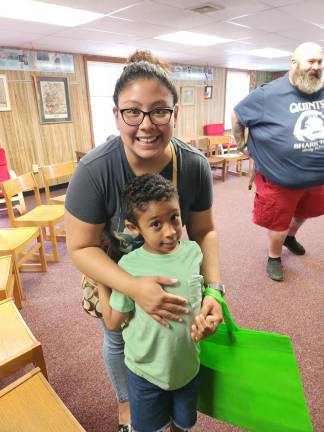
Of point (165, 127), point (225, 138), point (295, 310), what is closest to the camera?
point (165, 127)

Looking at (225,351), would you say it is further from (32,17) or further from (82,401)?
(32,17)

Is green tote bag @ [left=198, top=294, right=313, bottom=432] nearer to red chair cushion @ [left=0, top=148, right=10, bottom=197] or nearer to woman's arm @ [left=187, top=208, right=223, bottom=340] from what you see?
woman's arm @ [left=187, top=208, right=223, bottom=340]

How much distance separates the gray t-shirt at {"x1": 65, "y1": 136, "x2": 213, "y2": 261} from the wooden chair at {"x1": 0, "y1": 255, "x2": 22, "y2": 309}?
1.02 metres

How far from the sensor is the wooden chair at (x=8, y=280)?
5.61ft

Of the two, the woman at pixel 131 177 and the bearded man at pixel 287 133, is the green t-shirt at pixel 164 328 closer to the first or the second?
the woman at pixel 131 177

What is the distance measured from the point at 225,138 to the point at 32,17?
4588mm

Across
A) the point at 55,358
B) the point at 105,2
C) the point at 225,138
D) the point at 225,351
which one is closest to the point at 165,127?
the point at 225,351

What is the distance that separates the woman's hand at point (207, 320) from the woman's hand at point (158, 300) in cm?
5

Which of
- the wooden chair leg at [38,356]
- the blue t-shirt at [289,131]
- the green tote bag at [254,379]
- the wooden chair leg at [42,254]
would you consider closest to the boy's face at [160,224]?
the green tote bag at [254,379]

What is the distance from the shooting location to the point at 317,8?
3.31m

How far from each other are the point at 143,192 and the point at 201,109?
7817 millimetres

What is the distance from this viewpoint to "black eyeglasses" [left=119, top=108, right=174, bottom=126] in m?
0.80

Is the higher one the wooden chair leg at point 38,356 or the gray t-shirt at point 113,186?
the gray t-shirt at point 113,186

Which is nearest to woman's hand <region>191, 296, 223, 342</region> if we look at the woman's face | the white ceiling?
the woman's face
